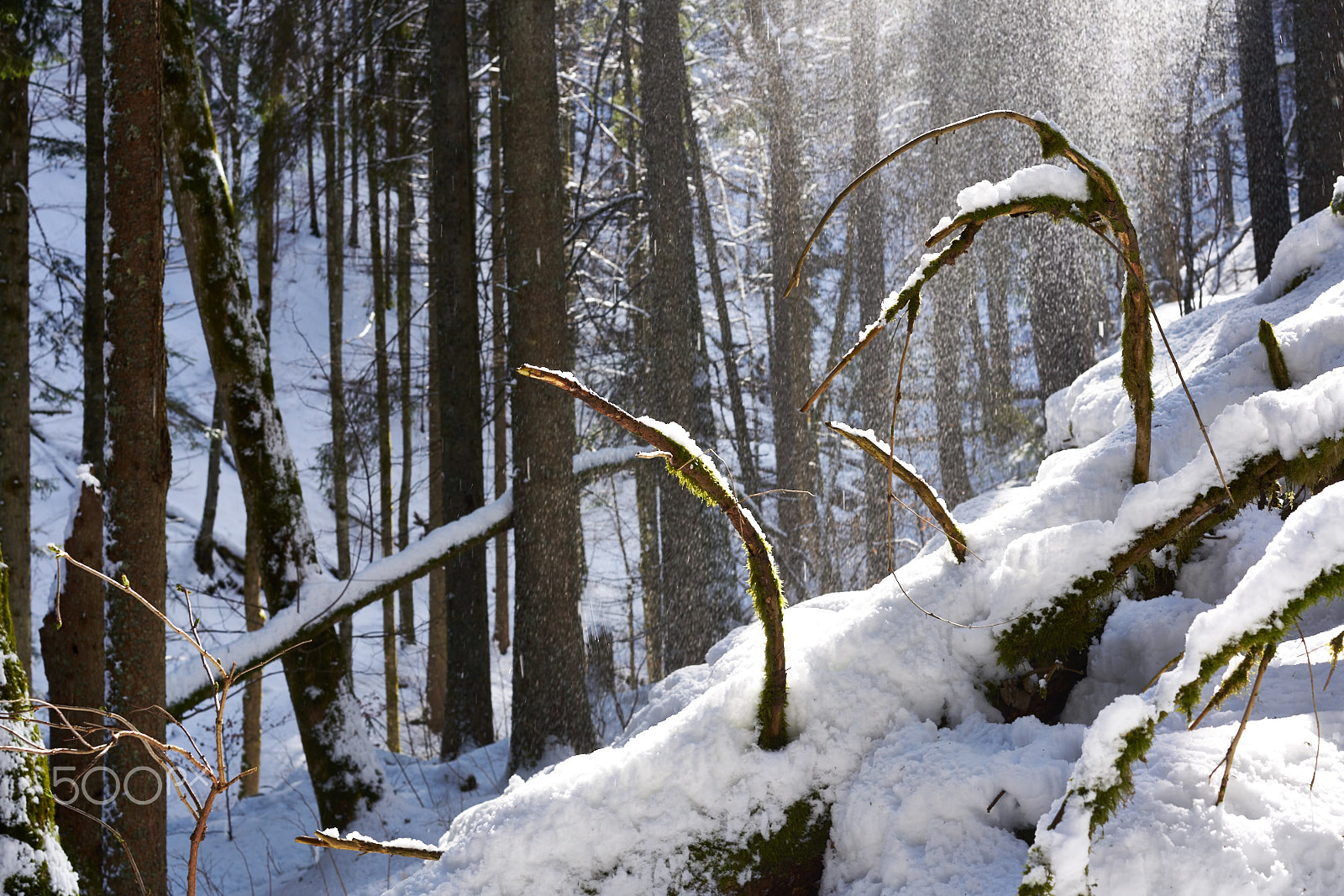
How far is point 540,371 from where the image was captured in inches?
46.1

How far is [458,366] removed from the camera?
23.0ft

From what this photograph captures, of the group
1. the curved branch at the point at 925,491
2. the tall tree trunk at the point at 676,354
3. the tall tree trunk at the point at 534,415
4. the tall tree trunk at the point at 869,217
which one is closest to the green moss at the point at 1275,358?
the curved branch at the point at 925,491

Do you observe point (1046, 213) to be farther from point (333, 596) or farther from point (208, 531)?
point (208, 531)

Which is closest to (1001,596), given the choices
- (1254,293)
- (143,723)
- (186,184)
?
(1254,293)

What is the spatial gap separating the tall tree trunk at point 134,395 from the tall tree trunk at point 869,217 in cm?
785

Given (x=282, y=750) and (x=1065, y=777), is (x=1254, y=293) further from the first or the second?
(x=282, y=750)

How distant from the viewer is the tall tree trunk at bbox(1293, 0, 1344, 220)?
527cm

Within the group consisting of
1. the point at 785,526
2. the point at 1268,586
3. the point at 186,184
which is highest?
the point at 186,184

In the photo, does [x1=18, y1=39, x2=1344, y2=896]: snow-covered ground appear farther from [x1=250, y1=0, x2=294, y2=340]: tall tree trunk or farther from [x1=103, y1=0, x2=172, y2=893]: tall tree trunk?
[x1=250, y1=0, x2=294, y2=340]: tall tree trunk

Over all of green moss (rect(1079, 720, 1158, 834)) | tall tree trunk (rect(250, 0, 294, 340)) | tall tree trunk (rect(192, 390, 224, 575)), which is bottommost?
tall tree trunk (rect(192, 390, 224, 575))

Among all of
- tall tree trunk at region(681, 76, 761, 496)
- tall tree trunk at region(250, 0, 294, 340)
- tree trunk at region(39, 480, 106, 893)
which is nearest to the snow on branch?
tree trunk at region(39, 480, 106, 893)

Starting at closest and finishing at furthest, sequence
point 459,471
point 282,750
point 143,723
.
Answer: point 143,723
point 459,471
point 282,750

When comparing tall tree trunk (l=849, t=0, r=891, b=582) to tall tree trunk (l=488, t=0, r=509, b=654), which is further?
tall tree trunk (l=849, t=0, r=891, b=582)

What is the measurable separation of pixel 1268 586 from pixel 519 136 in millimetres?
4937
